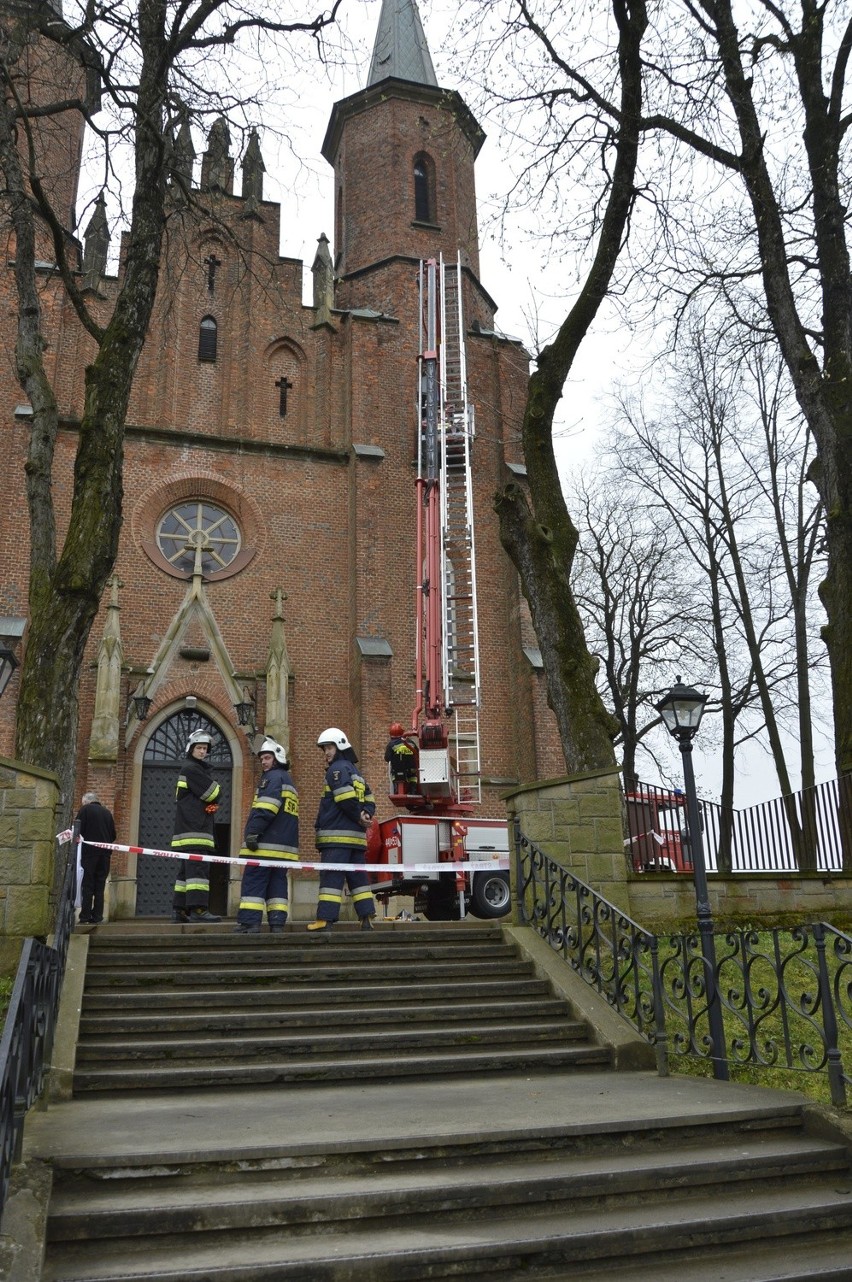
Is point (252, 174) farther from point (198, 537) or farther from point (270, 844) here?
point (270, 844)

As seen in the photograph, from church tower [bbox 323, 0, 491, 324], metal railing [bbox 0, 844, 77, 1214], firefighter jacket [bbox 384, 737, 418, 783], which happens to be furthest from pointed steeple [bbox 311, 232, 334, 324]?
metal railing [bbox 0, 844, 77, 1214]

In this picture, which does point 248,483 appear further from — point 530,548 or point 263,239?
point 530,548

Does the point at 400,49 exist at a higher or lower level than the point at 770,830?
higher

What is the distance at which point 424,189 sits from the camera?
24828 mm

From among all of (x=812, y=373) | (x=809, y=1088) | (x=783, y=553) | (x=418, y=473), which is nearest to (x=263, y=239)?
(x=418, y=473)

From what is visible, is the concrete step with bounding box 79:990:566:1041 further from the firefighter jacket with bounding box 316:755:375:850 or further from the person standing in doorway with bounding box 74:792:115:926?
the person standing in doorway with bounding box 74:792:115:926

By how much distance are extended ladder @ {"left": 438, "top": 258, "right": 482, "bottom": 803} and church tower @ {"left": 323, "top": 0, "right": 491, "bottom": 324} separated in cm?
143

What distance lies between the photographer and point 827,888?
1000 centimetres

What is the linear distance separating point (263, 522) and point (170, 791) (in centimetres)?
532

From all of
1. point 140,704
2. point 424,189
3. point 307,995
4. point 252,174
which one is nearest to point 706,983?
point 307,995

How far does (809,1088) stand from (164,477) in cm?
1632

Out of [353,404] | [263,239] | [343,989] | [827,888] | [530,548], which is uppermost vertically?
[263,239]

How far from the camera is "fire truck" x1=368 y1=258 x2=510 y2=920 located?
41.7ft

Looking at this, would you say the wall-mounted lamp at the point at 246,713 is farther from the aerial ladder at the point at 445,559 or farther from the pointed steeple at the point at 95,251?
the pointed steeple at the point at 95,251
